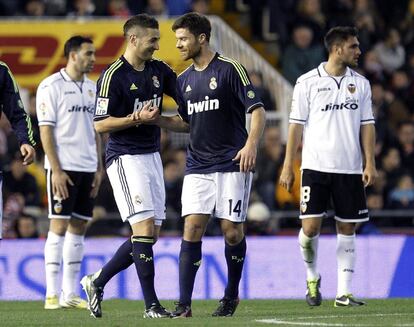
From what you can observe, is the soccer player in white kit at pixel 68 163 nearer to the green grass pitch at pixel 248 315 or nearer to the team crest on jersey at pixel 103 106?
the green grass pitch at pixel 248 315

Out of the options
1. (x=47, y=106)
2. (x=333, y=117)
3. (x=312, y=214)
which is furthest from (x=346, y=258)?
(x=47, y=106)

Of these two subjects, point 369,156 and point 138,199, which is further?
point 369,156

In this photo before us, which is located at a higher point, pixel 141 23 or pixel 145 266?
pixel 141 23

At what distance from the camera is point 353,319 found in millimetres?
11000

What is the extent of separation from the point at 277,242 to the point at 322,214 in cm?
322

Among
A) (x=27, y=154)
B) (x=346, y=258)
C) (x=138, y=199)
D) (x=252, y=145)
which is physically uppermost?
(x=252, y=145)

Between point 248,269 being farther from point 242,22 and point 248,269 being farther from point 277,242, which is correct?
point 242,22

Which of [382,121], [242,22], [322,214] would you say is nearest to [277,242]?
[322,214]

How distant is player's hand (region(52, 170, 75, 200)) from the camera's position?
1355cm

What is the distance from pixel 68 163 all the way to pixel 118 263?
2313 mm

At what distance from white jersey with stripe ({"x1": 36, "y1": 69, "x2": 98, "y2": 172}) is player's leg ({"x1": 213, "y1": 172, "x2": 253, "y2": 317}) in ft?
8.64

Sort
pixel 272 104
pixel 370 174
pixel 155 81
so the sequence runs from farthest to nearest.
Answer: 1. pixel 272 104
2. pixel 370 174
3. pixel 155 81

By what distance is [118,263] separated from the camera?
11.7 m

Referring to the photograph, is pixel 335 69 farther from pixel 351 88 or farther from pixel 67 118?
pixel 67 118
